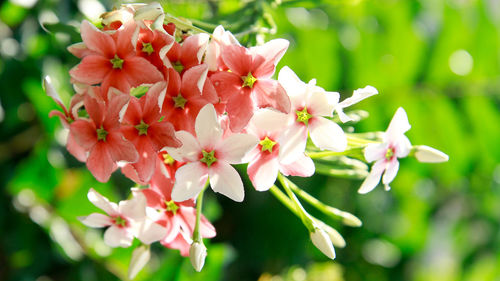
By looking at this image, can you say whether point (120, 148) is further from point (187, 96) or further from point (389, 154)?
point (389, 154)

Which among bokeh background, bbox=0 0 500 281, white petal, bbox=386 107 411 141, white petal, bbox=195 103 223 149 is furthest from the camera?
bokeh background, bbox=0 0 500 281

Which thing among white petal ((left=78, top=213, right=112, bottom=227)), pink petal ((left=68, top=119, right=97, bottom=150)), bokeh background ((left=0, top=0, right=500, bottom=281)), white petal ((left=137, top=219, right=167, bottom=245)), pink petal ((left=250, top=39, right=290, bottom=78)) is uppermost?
pink petal ((left=250, top=39, right=290, bottom=78))

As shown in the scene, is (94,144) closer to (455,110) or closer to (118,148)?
(118,148)

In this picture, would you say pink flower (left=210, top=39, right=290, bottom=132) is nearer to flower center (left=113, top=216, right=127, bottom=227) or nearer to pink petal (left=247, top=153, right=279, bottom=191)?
pink petal (left=247, top=153, right=279, bottom=191)

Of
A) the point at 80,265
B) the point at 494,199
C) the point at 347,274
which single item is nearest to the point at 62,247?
the point at 80,265

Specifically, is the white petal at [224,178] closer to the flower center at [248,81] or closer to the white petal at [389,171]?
the flower center at [248,81]

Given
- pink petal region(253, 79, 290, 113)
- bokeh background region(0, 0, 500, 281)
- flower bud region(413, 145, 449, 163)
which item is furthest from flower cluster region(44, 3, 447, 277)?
bokeh background region(0, 0, 500, 281)
